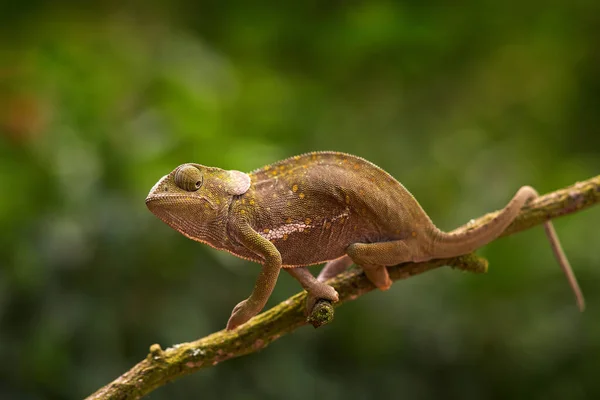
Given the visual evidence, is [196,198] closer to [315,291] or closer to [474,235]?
[315,291]

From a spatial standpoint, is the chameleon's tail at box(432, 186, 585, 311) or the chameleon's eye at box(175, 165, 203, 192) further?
the chameleon's tail at box(432, 186, 585, 311)

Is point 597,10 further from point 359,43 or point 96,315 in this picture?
point 96,315

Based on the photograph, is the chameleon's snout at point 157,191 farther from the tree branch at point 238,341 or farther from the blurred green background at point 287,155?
the blurred green background at point 287,155


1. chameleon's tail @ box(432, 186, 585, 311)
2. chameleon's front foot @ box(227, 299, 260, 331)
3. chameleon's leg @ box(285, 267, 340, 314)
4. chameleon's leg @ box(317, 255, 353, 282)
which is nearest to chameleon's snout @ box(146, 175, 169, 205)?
chameleon's front foot @ box(227, 299, 260, 331)

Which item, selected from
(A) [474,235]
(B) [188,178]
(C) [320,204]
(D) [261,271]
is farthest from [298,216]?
(A) [474,235]

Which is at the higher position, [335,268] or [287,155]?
[287,155]

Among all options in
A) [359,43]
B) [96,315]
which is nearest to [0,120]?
[96,315]

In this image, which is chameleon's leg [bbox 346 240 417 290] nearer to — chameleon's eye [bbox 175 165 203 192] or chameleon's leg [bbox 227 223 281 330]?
chameleon's leg [bbox 227 223 281 330]

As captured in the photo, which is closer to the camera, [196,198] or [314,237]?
[196,198]

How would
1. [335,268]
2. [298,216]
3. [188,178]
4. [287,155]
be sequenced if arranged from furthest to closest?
[287,155] → [335,268] → [298,216] → [188,178]
